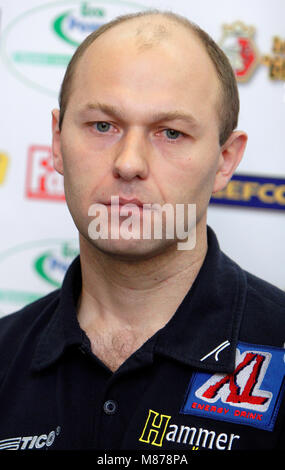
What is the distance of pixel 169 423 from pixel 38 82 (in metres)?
1.30

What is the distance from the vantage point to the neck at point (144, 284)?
1478 millimetres

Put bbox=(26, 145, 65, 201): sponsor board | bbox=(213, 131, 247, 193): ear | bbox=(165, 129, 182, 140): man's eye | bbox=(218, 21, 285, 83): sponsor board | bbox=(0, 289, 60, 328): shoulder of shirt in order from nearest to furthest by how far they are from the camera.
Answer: bbox=(165, 129, 182, 140): man's eye → bbox=(213, 131, 247, 193): ear → bbox=(0, 289, 60, 328): shoulder of shirt → bbox=(218, 21, 285, 83): sponsor board → bbox=(26, 145, 65, 201): sponsor board

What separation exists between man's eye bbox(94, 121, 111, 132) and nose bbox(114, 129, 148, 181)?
0.06 metres

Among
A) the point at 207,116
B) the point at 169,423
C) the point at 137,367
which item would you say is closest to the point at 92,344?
the point at 137,367

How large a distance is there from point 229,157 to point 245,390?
596 mm

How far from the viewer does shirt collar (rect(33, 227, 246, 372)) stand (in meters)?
1.34

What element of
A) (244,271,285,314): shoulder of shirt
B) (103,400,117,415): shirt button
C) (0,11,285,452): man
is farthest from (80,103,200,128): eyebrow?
(103,400,117,415): shirt button

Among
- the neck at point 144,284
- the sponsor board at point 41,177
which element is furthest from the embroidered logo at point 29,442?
the sponsor board at point 41,177

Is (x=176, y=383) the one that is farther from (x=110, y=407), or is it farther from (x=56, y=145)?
(x=56, y=145)

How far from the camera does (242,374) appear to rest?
1312 millimetres

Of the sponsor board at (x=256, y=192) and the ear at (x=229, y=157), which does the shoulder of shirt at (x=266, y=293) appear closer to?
the ear at (x=229, y=157)

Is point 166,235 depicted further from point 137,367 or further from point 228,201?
point 228,201

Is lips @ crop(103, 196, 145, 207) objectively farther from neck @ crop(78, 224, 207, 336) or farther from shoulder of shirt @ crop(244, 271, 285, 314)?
shoulder of shirt @ crop(244, 271, 285, 314)

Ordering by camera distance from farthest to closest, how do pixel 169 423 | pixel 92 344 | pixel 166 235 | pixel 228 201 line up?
1. pixel 228 201
2. pixel 92 344
3. pixel 166 235
4. pixel 169 423
